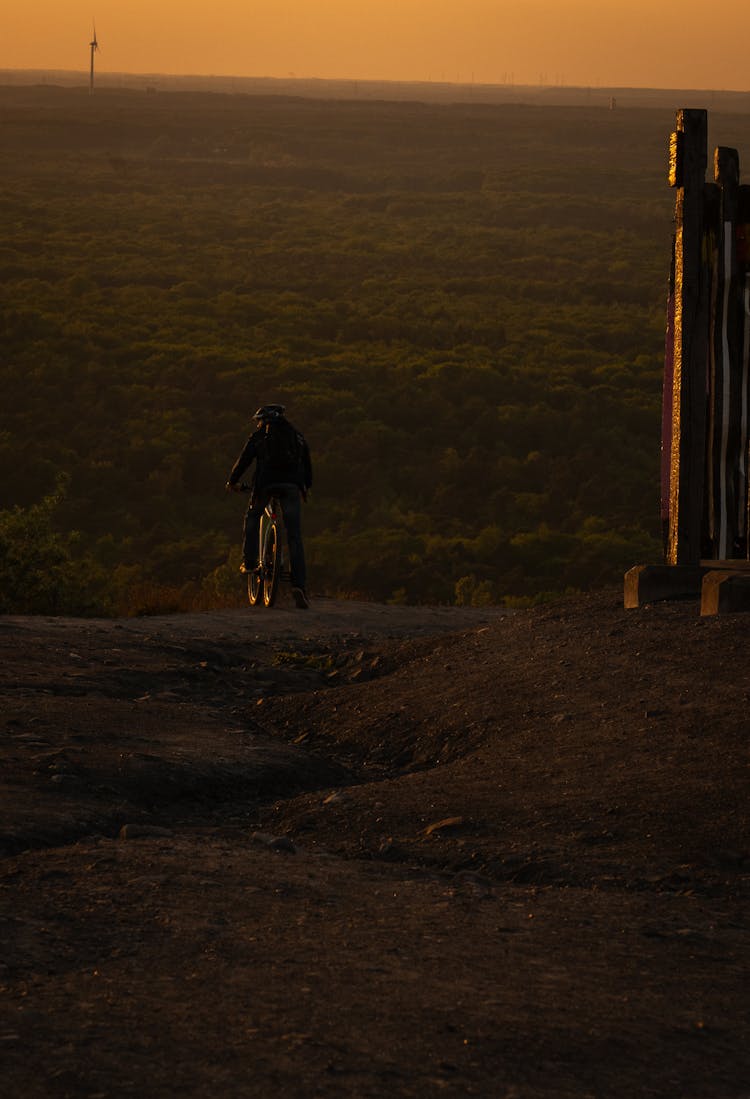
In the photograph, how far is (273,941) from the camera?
15.1 ft

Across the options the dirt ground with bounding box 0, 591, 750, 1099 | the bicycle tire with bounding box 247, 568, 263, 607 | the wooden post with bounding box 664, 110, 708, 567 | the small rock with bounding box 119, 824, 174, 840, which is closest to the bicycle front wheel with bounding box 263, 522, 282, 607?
the bicycle tire with bounding box 247, 568, 263, 607

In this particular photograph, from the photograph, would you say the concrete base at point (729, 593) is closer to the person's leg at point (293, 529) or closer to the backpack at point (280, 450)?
the person's leg at point (293, 529)

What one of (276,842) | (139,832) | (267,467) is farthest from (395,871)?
(267,467)

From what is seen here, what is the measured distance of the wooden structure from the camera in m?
8.75

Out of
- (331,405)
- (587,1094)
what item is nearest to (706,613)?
(587,1094)

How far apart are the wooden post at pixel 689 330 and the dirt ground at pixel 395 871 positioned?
0.61 meters

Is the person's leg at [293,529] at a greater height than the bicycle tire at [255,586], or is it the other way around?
the person's leg at [293,529]

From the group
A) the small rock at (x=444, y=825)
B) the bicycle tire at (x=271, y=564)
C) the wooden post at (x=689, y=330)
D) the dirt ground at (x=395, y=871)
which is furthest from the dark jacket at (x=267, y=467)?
the small rock at (x=444, y=825)

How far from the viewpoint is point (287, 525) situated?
44.0ft

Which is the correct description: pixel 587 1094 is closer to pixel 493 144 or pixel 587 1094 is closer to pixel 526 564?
pixel 526 564

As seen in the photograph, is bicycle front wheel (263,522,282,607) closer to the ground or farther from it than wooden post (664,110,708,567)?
closer to the ground

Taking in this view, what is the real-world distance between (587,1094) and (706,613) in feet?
16.9

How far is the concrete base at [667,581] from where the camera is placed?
894 cm

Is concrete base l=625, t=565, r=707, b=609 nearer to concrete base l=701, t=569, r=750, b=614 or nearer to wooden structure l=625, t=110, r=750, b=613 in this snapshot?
wooden structure l=625, t=110, r=750, b=613
